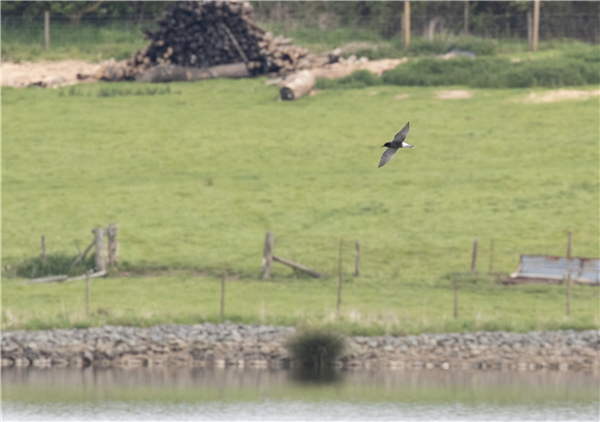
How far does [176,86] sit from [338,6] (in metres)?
23.0

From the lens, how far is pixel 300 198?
1763 inches

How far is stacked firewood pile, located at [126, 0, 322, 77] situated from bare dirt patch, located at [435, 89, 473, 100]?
9.49 m

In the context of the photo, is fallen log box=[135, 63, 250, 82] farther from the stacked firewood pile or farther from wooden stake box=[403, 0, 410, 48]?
wooden stake box=[403, 0, 410, 48]

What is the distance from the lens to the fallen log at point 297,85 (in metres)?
57.4

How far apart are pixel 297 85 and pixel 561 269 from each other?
24020 millimetres

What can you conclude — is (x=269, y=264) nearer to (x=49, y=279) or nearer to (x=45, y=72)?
(x=49, y=279)

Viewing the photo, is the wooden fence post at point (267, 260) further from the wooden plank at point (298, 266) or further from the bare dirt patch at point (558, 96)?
the bare dirt patch at point (558, 96)

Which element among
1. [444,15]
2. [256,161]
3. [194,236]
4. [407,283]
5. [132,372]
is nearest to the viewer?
[132,372]

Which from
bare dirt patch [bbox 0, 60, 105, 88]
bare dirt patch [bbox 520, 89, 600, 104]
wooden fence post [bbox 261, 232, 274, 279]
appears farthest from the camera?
bare dirt patch [bbox 0, 60, 105, 88]

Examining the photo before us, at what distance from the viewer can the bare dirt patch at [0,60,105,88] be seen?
6184 centimetres

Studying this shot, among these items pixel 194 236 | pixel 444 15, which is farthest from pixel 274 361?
pixel 444 15

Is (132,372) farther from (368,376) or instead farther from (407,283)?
(407,283)

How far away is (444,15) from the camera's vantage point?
7938cm

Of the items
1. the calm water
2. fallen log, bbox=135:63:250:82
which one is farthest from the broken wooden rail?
fallen log, bbox=135:63:250:82
